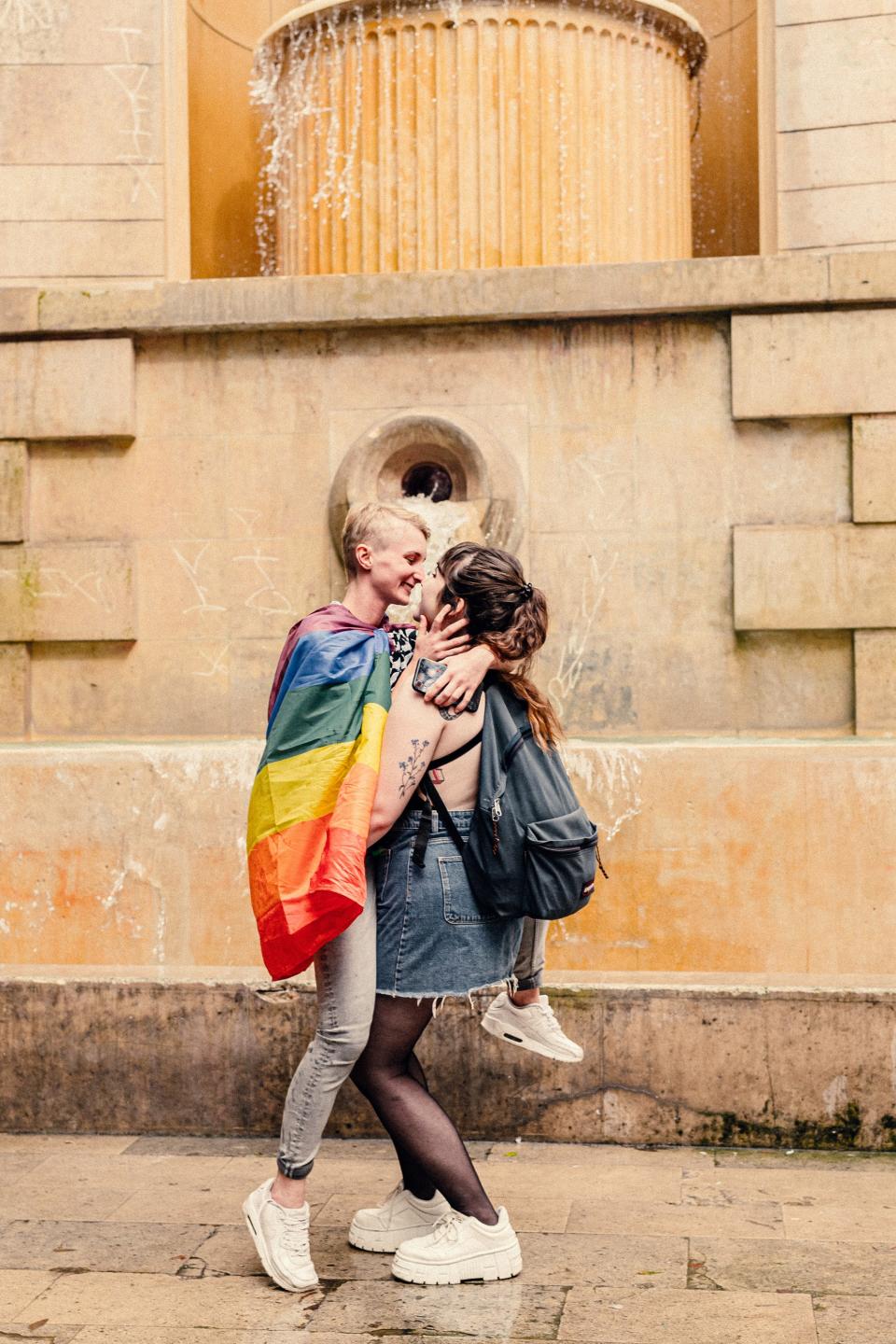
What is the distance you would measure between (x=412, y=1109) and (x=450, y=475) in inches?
171

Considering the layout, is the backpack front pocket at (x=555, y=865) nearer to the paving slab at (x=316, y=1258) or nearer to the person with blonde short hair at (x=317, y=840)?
the person with blonde short hair at (x=317, y=840)

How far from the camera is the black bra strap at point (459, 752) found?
402 centimetres

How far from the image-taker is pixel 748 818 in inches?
285

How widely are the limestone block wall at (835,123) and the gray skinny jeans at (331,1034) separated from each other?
17.2 ft

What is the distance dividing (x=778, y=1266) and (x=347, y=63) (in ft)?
21.4

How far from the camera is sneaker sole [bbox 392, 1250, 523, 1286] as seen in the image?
399cm

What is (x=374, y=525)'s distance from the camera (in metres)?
4.17

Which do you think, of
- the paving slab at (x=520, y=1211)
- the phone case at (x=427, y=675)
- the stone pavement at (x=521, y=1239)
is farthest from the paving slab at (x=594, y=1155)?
the phone case at (x=427, y=675)

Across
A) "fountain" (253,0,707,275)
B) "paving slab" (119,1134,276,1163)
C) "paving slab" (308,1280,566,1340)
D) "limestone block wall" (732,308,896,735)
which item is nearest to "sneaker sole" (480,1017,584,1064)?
"paving slab" (308,1280,566,1340)

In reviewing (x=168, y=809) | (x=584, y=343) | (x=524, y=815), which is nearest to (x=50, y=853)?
(x=168, y=809)

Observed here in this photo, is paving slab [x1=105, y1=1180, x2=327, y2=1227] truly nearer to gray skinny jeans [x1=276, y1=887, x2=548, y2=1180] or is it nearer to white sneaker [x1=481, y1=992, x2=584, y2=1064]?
gray skinny jeans [x1=276, y1=887, x2=548, y2=1180]

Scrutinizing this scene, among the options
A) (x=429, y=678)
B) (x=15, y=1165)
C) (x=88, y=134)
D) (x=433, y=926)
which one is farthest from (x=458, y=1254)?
(x=88, y=134)

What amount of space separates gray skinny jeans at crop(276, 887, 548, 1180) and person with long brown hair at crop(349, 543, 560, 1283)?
0.08 meters

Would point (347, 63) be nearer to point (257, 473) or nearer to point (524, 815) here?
point (257, 473)
